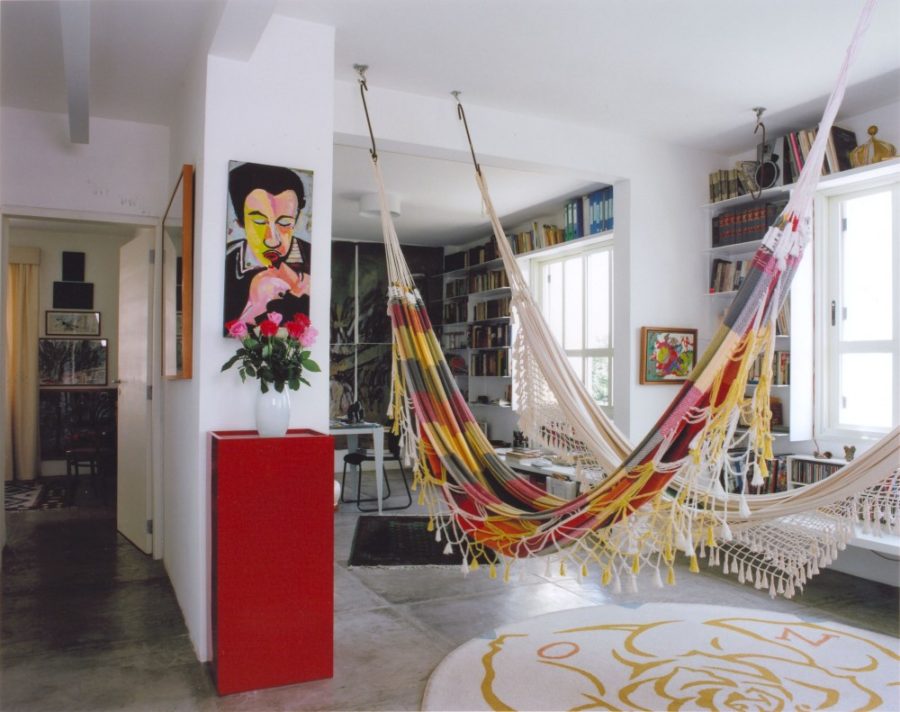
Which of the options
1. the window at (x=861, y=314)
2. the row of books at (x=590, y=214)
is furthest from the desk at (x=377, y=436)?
the window at (x=861, y=314)

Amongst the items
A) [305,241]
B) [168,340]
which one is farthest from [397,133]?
[168,340]

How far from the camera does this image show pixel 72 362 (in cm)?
653

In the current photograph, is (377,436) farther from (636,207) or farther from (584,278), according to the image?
(636,207)

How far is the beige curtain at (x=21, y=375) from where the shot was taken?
6246mm

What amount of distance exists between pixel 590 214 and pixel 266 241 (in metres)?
3.01

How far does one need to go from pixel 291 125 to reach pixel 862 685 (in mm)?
2630

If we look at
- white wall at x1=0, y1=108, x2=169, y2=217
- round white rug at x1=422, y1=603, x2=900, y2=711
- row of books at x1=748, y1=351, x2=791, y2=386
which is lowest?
round white rug at x1=422, y1=603, x2=900, y2=711

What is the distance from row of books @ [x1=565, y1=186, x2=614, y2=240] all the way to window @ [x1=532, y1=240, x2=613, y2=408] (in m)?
0.32

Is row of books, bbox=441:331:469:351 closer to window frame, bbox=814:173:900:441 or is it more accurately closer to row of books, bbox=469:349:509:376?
row of books, bbox=469:349:509:376

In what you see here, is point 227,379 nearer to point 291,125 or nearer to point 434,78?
point 291,125

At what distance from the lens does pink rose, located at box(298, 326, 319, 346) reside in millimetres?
2393

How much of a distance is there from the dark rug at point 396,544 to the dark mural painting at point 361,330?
7.80 ft

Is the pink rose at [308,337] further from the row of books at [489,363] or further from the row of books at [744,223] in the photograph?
the row of books at [489,363]

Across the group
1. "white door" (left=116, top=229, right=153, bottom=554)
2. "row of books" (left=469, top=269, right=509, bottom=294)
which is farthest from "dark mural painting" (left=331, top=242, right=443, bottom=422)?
"white door" (left=116, top=229, right=153, bottom=554)
